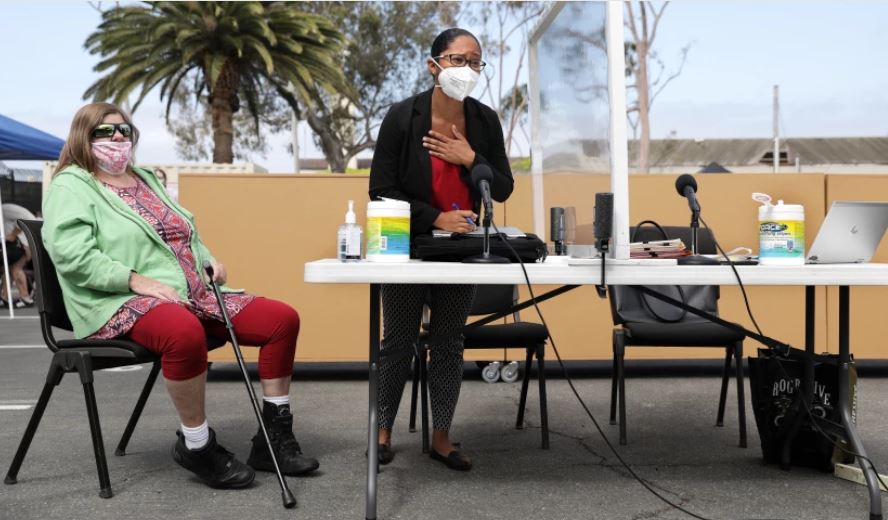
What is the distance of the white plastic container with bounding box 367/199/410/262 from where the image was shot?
108 inches

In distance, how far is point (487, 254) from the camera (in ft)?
8.98

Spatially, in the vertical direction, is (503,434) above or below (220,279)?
below

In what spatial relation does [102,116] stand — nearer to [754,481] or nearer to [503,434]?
[503,434]

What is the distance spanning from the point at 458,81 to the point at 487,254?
28.9 inches

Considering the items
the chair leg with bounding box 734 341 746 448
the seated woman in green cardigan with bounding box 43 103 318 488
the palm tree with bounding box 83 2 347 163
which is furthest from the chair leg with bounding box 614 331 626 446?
the palm tree with bounding box 83 2 347 163

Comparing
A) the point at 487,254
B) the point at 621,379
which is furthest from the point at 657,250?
the point at 621,379

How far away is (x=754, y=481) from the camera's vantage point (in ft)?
10.6

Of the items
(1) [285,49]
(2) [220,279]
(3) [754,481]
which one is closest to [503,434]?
(3) [754,481]

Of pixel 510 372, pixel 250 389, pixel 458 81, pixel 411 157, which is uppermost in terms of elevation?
pixel 458 81

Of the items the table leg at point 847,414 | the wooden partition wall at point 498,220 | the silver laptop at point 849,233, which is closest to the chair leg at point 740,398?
the table leg at point 847,414

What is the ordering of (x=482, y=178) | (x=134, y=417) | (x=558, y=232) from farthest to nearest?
(x=134, y=417)
(x=558, y=232)
(x=482, y=178)

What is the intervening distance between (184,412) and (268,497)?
0.42m

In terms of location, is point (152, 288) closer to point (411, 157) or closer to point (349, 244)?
point (349, 244)

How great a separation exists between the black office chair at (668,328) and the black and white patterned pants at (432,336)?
88cm
